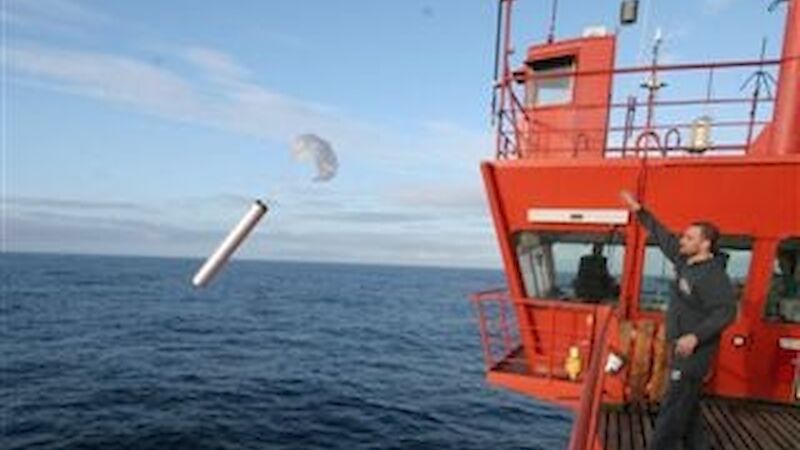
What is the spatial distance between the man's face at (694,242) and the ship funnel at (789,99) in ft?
15.7

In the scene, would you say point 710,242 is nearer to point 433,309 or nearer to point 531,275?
point 531,275

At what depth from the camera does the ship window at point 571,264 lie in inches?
444

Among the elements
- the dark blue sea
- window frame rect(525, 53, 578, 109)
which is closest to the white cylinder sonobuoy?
window frame rect(525, 53, 578, 109)

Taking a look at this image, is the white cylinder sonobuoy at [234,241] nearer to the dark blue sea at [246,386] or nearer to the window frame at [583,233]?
the window frame at [583,233]

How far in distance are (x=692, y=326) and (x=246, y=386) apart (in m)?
28.1

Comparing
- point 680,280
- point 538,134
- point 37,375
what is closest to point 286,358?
point 37,375

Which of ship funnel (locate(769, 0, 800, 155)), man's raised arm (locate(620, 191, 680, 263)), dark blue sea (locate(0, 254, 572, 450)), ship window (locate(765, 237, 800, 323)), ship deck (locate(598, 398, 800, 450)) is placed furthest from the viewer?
dark blue sea (locate(0, 254, 572, 450))

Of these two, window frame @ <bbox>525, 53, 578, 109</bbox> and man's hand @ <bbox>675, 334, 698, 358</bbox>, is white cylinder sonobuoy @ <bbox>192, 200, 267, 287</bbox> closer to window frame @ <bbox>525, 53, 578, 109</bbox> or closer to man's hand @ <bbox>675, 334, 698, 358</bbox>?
man's hand @ <bbox>675, 334, 698, 358</bbox>

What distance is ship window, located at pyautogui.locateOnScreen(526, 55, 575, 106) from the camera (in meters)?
13.7

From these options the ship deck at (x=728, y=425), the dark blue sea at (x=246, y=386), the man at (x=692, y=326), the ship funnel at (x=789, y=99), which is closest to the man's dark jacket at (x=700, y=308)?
the man at (x=692, y=326)

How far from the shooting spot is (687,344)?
6527 mm

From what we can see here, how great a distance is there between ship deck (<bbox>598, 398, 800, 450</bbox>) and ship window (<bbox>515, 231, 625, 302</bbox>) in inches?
88.8

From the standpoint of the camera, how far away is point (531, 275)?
11.9 m

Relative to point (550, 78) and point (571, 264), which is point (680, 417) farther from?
point (550, 78)
